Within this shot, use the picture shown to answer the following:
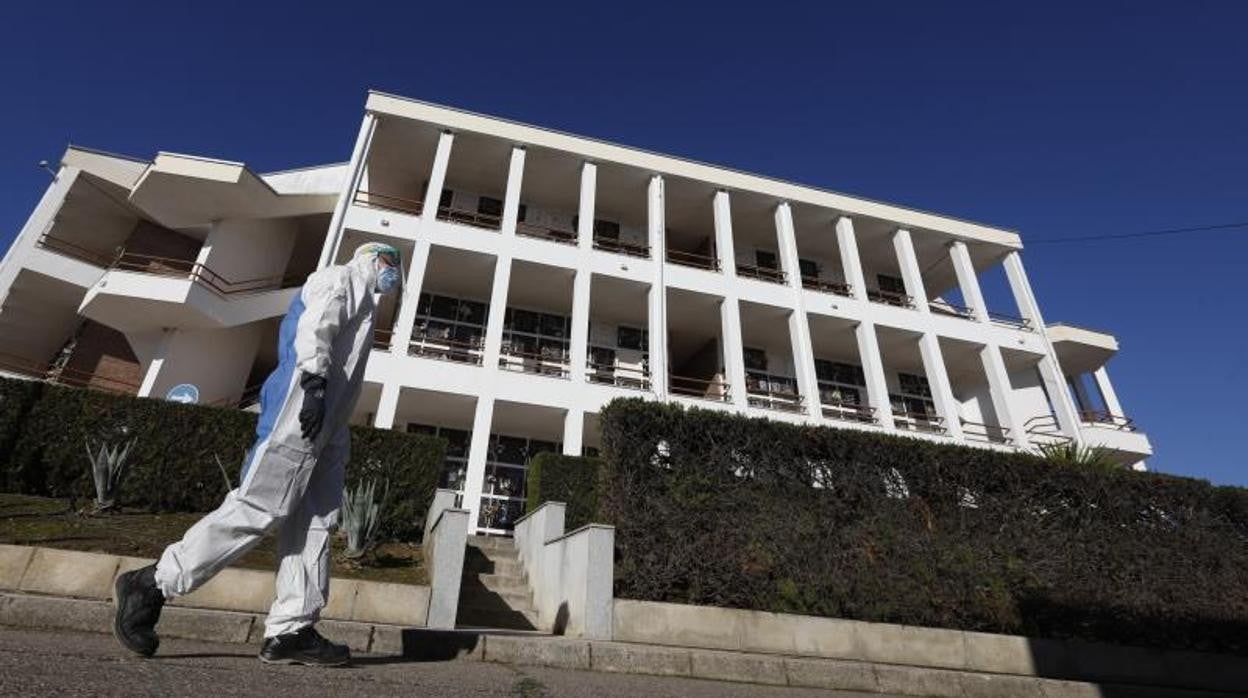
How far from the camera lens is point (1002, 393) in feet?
66.9

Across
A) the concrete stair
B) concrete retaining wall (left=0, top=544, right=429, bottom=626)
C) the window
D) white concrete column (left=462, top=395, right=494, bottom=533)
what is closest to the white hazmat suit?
concrete retaining wall (left=0, top=544, right=429, bottom=626)

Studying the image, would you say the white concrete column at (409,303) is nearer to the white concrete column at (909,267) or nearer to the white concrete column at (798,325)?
the white concrete column at (798,325)

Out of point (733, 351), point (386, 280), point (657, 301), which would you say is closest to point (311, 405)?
point (386, 280)

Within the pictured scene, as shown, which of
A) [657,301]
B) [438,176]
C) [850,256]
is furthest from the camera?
[850,256]

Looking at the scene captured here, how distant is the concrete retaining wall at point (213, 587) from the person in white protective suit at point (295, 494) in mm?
2344

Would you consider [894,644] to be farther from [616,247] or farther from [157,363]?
[157,363]

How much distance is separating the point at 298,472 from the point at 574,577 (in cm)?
373

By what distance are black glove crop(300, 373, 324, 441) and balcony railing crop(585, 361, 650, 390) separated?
15.4 meters

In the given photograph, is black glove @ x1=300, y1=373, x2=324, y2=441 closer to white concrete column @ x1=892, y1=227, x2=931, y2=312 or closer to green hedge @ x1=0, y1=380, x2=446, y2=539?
green hedge @ x1=0, y1=380, x2=446, y2=539

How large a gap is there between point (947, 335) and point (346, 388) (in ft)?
72.7

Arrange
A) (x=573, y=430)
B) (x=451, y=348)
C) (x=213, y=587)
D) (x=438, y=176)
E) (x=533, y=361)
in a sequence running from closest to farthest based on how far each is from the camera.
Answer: (x=213, y=587) → (x=573, y=430) → (x=451, y=348) → (x=438, y=176) → (x=533, y=361)

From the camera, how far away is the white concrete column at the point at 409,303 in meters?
16.0

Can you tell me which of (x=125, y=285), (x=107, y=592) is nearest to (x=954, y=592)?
(x=107, y=592)

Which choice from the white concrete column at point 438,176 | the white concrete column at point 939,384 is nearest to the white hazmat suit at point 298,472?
the white concrete column at point 438,176
